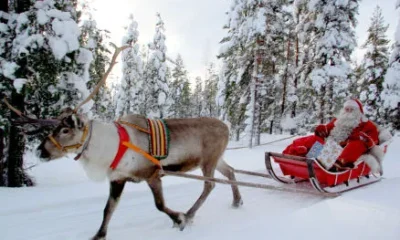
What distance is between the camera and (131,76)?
32250mm

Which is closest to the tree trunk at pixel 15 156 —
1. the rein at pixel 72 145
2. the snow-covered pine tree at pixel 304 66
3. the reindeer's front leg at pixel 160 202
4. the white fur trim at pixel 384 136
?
the rein at pixel 72 145

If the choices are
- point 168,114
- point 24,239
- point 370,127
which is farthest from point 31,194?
point 168,114

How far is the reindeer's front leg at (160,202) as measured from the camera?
4.01 m

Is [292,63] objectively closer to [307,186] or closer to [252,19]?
[252,19]

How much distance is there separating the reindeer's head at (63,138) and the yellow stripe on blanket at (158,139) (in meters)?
0.91

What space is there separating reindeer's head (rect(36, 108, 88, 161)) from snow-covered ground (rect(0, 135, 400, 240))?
3.76 ft

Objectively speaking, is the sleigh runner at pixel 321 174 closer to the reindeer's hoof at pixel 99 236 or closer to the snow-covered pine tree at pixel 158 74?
the reindeer's hoof at pixel 99 236

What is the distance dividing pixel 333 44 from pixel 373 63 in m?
6.12

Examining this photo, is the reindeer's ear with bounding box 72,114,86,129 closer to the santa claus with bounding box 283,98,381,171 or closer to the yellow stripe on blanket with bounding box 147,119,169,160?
the yellow stripe on blanket with bounding box 147,119,169,160

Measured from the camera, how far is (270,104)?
80.2ft

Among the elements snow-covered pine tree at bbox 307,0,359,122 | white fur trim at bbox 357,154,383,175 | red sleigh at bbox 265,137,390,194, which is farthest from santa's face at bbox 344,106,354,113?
snow-covered pine tree at bbox 307,0,359,122

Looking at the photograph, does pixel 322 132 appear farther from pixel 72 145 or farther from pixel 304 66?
pixel 304 66

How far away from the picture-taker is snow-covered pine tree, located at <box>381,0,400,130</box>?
14.3m

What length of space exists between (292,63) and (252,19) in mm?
9422
